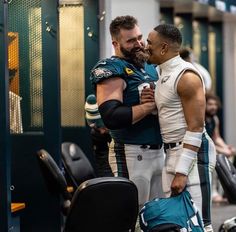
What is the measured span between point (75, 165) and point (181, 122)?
6.83 ft

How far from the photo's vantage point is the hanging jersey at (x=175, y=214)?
12.1 ft

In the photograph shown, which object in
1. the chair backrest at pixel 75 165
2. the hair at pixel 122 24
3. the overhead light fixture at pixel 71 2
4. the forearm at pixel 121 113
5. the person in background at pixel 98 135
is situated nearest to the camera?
the forearm at pixel 121 113

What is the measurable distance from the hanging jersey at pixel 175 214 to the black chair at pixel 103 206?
10 cm

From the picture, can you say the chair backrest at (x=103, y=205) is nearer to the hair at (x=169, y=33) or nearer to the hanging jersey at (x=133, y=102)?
the hanging jersey at (x=133, y=102)

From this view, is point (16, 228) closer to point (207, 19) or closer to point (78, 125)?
point (78, 125)

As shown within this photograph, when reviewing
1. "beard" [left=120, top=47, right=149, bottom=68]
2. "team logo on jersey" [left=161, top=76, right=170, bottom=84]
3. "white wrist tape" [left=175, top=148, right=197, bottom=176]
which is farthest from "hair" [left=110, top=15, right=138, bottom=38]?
"white wrist tape" [left=175, top=148, right=197, bottom=176]

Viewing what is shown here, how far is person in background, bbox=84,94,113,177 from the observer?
524 centimetres

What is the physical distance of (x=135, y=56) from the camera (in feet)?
13.6

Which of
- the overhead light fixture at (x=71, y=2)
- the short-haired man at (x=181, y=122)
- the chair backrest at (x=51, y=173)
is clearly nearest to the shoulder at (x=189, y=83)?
the short-haired man at (x=181, y=122)

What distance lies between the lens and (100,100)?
13.1ft

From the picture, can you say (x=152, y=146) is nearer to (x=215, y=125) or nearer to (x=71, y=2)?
(x=71, y=2)

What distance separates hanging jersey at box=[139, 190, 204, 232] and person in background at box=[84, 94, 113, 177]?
4.81 ft

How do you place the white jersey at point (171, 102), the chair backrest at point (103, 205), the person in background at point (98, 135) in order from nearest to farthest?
the chair backrest at point (103, 205) < the white jersey at point (171, 102) < the person in background at point (98, 135)

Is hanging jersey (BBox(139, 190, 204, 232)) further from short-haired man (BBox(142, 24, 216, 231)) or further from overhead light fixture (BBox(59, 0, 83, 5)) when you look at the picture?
overhead light fixture (BBox(59, 0, 83, 5))
